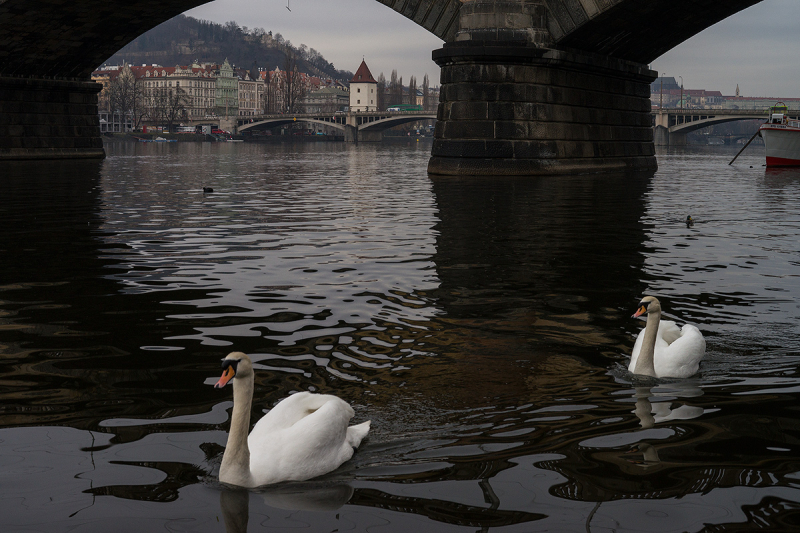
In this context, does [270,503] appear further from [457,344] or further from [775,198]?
[775,198]

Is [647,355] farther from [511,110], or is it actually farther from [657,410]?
[511,110]

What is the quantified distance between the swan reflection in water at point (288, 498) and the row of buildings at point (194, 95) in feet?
446

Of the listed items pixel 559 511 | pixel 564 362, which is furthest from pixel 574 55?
pixel 559 511

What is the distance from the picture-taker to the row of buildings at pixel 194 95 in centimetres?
14898

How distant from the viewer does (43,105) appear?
42.8 m

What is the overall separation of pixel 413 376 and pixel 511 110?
68.4 ft

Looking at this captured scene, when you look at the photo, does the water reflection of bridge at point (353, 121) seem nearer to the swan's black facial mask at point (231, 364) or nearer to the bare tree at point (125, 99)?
the bare tree at point (125, 99)

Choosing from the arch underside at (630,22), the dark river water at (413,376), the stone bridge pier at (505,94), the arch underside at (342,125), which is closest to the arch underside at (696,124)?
the arch underside at (342,125)

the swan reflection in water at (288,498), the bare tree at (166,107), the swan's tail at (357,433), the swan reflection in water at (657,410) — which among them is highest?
the bare tree at (166,107)

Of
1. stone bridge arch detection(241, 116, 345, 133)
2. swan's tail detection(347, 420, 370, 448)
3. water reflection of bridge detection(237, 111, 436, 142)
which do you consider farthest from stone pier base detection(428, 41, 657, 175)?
stone bridge arch detection(241, 116, 345, 133)

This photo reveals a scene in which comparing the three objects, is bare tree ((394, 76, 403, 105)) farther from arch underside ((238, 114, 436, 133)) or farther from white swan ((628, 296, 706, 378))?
white swan ((628, 296, 706, 378))

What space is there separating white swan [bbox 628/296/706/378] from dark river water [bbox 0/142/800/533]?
0.11 metres

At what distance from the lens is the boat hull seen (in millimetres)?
41469

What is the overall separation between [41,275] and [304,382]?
209 inches
